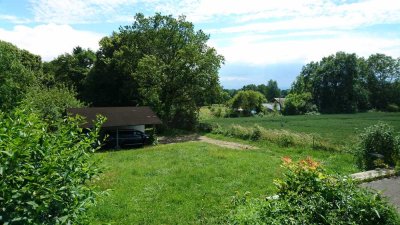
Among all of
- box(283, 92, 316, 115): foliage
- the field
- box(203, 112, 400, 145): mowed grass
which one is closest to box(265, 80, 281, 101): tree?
box(283, 92, 316, 115): foliage

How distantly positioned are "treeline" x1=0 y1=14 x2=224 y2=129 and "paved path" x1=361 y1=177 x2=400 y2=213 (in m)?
24.1

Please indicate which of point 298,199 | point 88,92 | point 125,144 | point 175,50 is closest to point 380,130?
point 298,199

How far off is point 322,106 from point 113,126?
219 feet

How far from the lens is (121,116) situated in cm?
2714

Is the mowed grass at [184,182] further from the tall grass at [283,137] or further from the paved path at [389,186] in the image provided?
the tall grass at [283,137]

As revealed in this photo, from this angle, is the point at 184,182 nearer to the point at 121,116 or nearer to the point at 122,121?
the point at 122,121

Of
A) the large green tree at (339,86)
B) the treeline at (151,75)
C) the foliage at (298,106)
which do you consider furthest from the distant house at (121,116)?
the large green tree at (339,86)

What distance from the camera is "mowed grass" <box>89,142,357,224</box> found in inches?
365

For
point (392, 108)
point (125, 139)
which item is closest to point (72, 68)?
point (125, 139)

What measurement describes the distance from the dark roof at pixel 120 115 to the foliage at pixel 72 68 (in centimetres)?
2327

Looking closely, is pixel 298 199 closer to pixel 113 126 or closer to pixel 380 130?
pixel 380 130

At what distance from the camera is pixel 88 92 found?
145 ft

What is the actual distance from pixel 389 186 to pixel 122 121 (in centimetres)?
2000

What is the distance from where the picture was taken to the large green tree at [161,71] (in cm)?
3419
